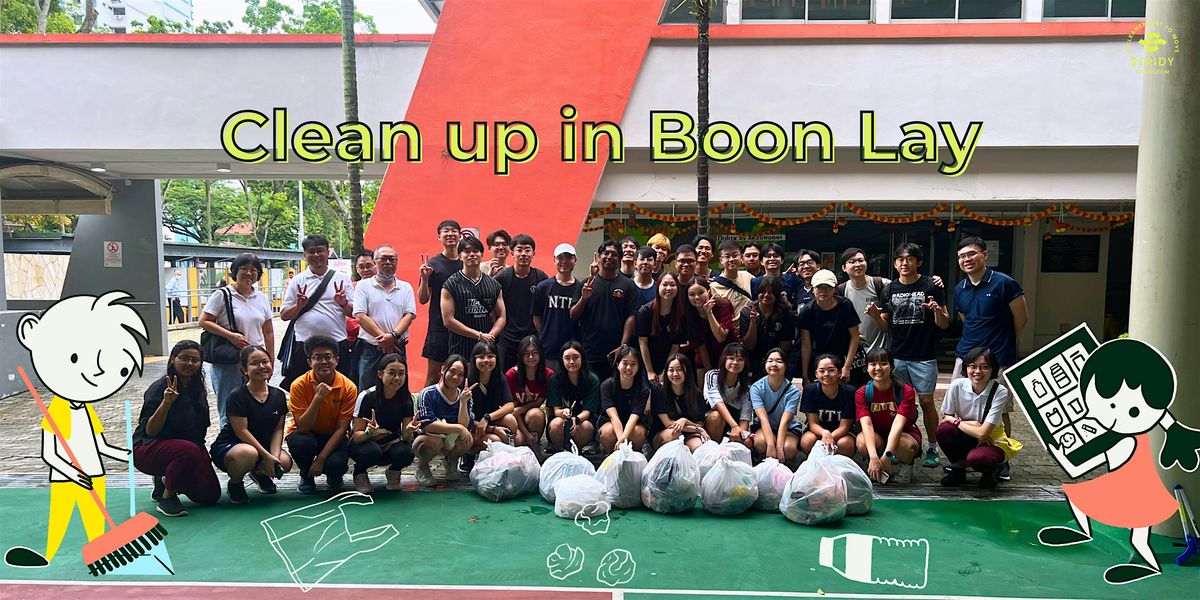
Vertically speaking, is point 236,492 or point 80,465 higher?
point 80,465

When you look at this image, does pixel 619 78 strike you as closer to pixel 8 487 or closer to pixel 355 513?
pixel 355 513

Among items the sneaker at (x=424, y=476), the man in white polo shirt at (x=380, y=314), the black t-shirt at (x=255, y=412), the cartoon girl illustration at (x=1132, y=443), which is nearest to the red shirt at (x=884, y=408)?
the cartoon girl illustration at (x=1132, y=443)

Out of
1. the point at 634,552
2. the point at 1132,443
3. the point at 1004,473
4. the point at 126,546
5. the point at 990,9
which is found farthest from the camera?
the point at 990,9

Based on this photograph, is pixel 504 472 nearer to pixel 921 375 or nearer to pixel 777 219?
pixel 921 375

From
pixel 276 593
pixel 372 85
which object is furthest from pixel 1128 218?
pixel 276 593

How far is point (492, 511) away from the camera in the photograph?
445cm

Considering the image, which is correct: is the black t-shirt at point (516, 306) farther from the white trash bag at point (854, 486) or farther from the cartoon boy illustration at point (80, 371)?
the cartoon boy illustration at point (80, 371)

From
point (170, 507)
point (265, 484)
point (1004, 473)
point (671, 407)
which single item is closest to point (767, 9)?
point (671, 407)

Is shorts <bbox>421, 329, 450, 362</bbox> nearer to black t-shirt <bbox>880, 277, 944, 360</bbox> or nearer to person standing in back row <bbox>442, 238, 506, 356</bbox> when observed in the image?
person standing in back row <bbox>442, 238, 506, 356</bbox>

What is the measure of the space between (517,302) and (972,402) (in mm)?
3289

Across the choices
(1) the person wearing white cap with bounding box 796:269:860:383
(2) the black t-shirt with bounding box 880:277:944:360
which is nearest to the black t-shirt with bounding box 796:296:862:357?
(1) the person wearing white cap with bounding box 796:269:860:383

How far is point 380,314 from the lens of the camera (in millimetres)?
5496

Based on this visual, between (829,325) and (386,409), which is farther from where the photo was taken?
(829,325)

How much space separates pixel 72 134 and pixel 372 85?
368cm
